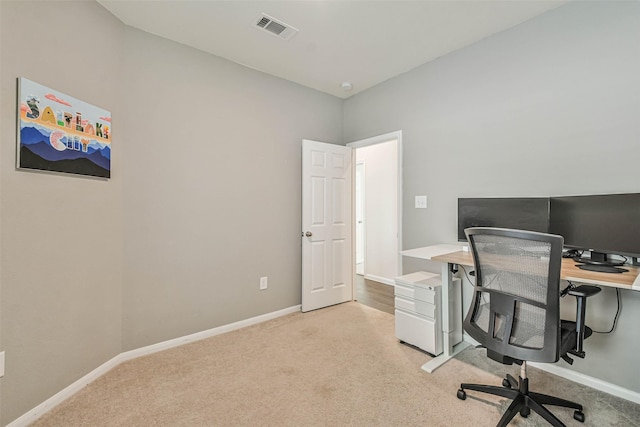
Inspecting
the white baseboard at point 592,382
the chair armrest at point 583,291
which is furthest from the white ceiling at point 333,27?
the white baseboard at point 592,382

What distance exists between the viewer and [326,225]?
11.4 ft

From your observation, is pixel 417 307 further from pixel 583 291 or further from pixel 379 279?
pixel 379 279

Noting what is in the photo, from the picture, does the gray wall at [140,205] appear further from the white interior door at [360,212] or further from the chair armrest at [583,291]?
the chair armrest at [583,291]

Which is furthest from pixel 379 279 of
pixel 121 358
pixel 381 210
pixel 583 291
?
pixel 121 358

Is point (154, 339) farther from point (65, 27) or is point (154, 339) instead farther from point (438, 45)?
point (438, 45)

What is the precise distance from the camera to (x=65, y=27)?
5.94ft

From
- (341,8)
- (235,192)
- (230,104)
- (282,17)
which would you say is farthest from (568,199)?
(230,104)

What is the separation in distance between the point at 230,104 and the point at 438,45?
206cm

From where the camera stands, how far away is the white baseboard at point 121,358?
1.63 meters

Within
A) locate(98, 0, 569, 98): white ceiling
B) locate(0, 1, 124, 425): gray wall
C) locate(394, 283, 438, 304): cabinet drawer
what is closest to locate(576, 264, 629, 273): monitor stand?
locate(394, 283, 438, 304): cabinet drawer

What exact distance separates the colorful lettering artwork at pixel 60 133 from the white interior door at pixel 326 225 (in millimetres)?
1896

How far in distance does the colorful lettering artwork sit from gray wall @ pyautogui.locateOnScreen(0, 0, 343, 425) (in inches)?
2.3

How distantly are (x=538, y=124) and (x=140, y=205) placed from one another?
327 centimetres

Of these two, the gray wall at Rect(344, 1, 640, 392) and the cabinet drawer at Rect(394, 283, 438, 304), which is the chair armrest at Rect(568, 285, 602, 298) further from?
the cabinet drawer at Rect(394, 283, 438, 304)
